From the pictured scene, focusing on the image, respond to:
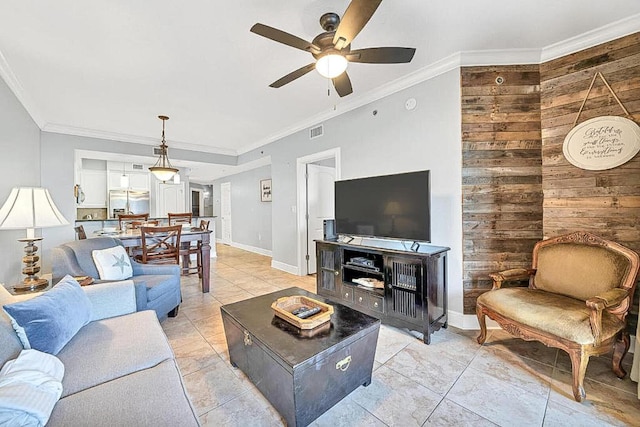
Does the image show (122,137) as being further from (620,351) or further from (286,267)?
(620,351)

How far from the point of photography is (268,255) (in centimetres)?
664

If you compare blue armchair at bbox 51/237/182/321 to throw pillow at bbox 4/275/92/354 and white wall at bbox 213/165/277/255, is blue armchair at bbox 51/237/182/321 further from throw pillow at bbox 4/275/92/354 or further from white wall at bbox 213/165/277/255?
white wall at bbox 213/165/277/255

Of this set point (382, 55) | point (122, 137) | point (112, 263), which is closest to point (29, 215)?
point (112, 263)

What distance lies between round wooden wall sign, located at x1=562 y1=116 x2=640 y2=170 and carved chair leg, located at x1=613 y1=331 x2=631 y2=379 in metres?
1.30

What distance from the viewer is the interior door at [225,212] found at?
334 inches

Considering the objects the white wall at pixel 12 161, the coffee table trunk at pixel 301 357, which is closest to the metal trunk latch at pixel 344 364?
the coffee table trunk at pixel 301 357

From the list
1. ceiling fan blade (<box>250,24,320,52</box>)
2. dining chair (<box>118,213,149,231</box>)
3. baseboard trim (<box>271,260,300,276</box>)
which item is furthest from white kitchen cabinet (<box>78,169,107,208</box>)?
ceiling fan blade (<box>250,24,320,52</box>)

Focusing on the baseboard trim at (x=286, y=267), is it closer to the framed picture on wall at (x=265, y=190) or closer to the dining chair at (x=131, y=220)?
the framed picture on wall at (x=265, y=190)

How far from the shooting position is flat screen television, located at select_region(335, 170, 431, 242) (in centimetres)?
254

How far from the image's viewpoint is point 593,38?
7.41ft

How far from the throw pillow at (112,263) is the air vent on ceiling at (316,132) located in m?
2.91

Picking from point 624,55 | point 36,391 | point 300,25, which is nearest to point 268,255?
point 300,25

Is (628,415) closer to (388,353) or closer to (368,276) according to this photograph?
(388,353)

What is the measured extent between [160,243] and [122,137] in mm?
2871
